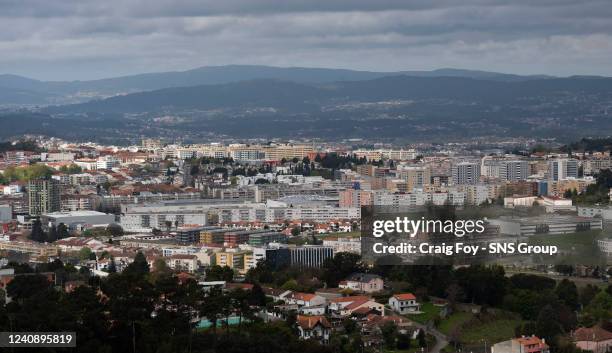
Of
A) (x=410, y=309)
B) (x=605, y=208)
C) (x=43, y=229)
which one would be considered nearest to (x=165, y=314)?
(x=410, y=309)

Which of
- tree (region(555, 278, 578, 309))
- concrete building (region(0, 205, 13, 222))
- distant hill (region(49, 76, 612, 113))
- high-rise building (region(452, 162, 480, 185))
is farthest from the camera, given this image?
distant hill (region(49, 76, 612, 113))

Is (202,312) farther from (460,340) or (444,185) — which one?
(444,185)

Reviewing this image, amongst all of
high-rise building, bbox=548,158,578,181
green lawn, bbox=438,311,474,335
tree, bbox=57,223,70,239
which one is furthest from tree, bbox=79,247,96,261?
high-rise building, bbox=548,158,578,181

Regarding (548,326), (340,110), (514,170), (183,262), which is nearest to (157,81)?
(340,110)

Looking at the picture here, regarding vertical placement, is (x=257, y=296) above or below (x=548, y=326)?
above

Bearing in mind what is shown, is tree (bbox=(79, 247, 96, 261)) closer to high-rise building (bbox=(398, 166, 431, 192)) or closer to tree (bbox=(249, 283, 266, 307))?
tree (bbox=(249, 283, 266, 307))

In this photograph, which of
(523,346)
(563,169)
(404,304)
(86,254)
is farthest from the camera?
(563,169)

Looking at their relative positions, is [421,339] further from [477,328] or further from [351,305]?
[351,305]
